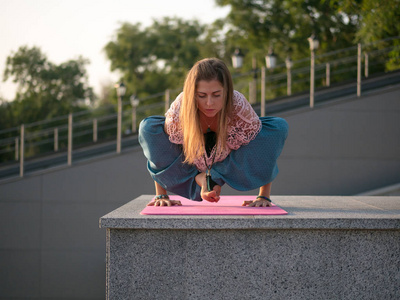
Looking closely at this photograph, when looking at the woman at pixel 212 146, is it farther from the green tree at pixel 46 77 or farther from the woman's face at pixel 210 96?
the green tree at pixel 46 77

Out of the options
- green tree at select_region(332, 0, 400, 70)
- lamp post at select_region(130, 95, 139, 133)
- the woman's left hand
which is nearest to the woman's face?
the woman's left hand

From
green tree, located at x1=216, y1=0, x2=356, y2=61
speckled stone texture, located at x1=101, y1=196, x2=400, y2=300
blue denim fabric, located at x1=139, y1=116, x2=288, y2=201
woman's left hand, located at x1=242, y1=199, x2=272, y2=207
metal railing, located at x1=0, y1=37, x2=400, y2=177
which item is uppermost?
green tree, located at x1=216, y1=0, x2=356, y2=61

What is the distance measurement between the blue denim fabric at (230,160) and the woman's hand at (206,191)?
117 mm

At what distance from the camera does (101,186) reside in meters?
9.52

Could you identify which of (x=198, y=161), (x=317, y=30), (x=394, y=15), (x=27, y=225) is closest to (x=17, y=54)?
(x=317, y=30)

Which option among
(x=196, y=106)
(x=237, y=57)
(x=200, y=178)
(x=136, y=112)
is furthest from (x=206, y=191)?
(x=237, y=57)

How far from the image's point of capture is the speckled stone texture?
2.86m

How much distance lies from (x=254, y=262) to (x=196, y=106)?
1.11 metres

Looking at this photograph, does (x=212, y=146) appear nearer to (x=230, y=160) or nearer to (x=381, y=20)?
(x=230, y=160)

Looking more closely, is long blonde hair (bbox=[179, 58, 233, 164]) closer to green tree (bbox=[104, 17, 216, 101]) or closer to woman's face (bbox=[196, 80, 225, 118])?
woman's face (bbox=[196, 80, 225, 118])

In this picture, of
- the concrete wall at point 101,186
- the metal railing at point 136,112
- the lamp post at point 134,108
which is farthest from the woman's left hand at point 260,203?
the lamp post at point 134,108

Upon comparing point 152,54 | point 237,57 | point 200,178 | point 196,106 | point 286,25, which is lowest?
point 200,178

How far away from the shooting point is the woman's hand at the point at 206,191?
3188 mm

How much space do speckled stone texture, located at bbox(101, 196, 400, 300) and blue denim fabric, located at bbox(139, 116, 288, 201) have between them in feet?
2.66
